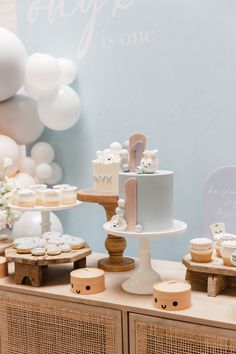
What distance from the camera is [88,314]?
1.46 meters

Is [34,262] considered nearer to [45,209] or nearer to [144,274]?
[45,209]

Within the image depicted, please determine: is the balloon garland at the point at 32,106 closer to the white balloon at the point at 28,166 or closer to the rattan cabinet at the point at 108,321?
the white balloon at the point at 28,166

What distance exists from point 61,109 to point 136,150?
53cm

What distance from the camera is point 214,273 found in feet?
4.71

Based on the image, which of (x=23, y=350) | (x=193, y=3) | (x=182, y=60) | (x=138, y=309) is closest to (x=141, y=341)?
(x=138, y=309)

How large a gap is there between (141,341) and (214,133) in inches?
33.1

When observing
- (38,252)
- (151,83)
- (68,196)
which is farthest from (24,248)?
(151,83)

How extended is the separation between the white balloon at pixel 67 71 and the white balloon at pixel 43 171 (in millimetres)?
360

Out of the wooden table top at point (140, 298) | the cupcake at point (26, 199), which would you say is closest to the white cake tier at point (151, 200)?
the wooden table top at point (140, 298)

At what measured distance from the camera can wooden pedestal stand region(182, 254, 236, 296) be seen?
142cm

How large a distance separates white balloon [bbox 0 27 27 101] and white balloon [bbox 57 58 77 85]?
159 millimetres

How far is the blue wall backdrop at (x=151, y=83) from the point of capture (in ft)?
6.05

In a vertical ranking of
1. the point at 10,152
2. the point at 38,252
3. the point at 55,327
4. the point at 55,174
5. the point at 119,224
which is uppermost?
the point at 10,152

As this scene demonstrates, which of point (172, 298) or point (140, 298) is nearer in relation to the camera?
point (172, 298)
